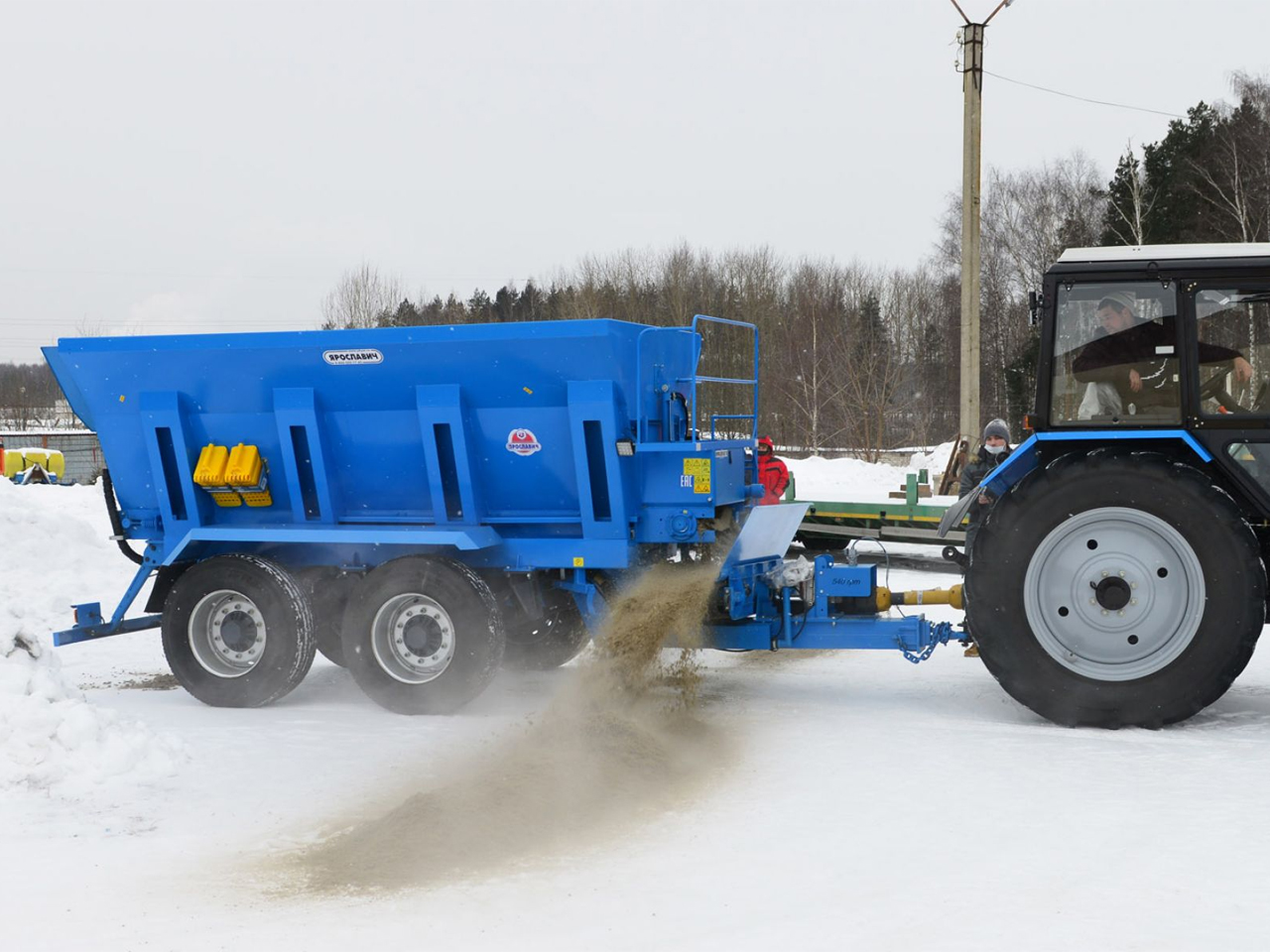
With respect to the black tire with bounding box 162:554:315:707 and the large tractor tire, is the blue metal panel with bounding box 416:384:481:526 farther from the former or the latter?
the large tractor tire

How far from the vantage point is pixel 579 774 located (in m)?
5.73

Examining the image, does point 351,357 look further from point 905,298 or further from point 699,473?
point 905,298

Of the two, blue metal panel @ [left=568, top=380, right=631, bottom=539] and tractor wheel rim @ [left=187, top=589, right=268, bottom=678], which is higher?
blue metal panel @ [left=568, top=380, right=631, bottom=539]

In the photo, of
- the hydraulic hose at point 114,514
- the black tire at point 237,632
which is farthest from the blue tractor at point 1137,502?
the hydraulic hose at point 114,514

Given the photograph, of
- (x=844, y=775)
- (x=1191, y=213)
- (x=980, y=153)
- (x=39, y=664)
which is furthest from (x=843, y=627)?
(x=1191, y=213)

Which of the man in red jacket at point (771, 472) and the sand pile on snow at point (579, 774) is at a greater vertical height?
the man in red jacket at point (771, 472)

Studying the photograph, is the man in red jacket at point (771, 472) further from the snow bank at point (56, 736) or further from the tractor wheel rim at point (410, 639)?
the snow bank at point (56, 736)

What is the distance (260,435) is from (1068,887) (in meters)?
5.81

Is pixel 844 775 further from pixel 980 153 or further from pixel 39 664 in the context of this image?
pixel 980 153

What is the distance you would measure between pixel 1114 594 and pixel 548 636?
3.89 meters

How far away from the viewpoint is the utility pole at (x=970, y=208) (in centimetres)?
1593

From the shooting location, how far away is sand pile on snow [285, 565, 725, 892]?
4.73 metres

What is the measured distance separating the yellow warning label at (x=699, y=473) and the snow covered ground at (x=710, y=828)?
4.52 ft

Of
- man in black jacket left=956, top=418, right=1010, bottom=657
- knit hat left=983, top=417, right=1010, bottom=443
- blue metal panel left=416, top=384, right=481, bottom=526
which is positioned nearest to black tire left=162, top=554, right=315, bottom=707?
blue metal panel left=416, top=384, right=481, bottom=526
